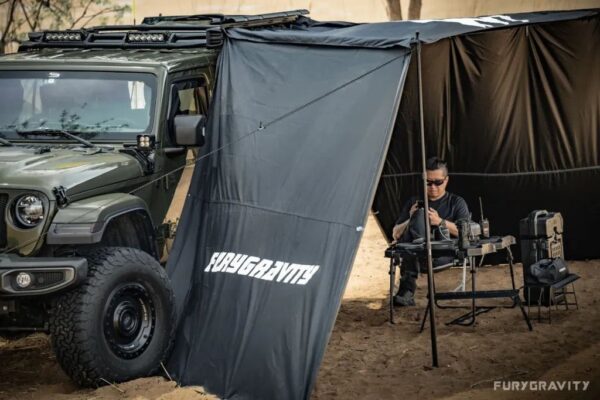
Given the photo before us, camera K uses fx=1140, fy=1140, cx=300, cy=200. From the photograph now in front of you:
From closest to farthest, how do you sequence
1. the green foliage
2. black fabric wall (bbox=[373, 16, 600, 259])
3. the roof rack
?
the roof rack, black fabric wall (bbox=[373, 16, 600, 259]), the green foliage

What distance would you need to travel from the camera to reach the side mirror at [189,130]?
7645 mm

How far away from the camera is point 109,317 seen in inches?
275

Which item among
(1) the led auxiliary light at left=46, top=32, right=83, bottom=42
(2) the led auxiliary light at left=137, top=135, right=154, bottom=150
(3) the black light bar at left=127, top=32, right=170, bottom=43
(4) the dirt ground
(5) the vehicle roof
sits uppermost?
(1) the led auxiliary light at left=46, top=32, right=83, bottom=42

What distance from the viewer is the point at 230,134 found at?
25.6 ft

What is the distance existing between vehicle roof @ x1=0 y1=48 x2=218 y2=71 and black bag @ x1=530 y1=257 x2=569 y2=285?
3.02 metres

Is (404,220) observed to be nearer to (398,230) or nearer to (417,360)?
(398,230)

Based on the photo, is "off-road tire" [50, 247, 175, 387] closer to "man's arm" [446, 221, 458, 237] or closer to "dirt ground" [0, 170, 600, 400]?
"dirt ground" [0, 170, 600, 400]

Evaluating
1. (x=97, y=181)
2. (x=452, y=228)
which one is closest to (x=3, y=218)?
(x=97, y=181)

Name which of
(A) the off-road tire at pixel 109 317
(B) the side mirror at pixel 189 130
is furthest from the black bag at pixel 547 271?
(A) the off-road tire at pixel 109 317

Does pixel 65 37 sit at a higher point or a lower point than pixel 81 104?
higher

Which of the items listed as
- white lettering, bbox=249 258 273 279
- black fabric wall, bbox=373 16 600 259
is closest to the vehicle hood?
white lettering, bbox=249 258 273 279

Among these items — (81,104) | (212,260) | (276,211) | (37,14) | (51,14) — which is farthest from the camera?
(51,14)

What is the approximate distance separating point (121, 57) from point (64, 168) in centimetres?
145

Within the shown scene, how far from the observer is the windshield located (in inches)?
313
